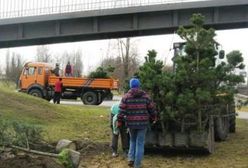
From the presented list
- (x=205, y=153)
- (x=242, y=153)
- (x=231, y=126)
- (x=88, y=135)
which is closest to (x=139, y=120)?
(x=205, y=153)

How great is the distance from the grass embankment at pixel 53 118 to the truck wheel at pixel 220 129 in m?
3.08

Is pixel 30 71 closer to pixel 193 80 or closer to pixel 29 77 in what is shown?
pixel 29 77

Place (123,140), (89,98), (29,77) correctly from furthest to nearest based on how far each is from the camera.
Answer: (29,77), (89,98), (123,140)

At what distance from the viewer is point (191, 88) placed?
1304 cm

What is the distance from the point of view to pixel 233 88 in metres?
13.2

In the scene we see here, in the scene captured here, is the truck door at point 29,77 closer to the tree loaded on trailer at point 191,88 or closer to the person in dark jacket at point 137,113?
the tree loaded on trailer at point 191,88

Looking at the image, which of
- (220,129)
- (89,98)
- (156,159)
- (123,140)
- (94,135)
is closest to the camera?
(156,159)

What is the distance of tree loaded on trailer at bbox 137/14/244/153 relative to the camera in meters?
12.8

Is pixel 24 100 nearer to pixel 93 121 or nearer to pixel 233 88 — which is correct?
pixel 93 121

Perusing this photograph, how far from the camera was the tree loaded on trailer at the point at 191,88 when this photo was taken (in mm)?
12781

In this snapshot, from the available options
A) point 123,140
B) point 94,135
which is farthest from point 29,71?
point 123,140

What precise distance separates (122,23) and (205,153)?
30587 mm

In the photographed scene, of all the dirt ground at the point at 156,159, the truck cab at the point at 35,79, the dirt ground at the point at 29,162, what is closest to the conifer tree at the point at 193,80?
the dirt ground at the point at 156,159

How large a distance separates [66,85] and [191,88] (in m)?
25.0
